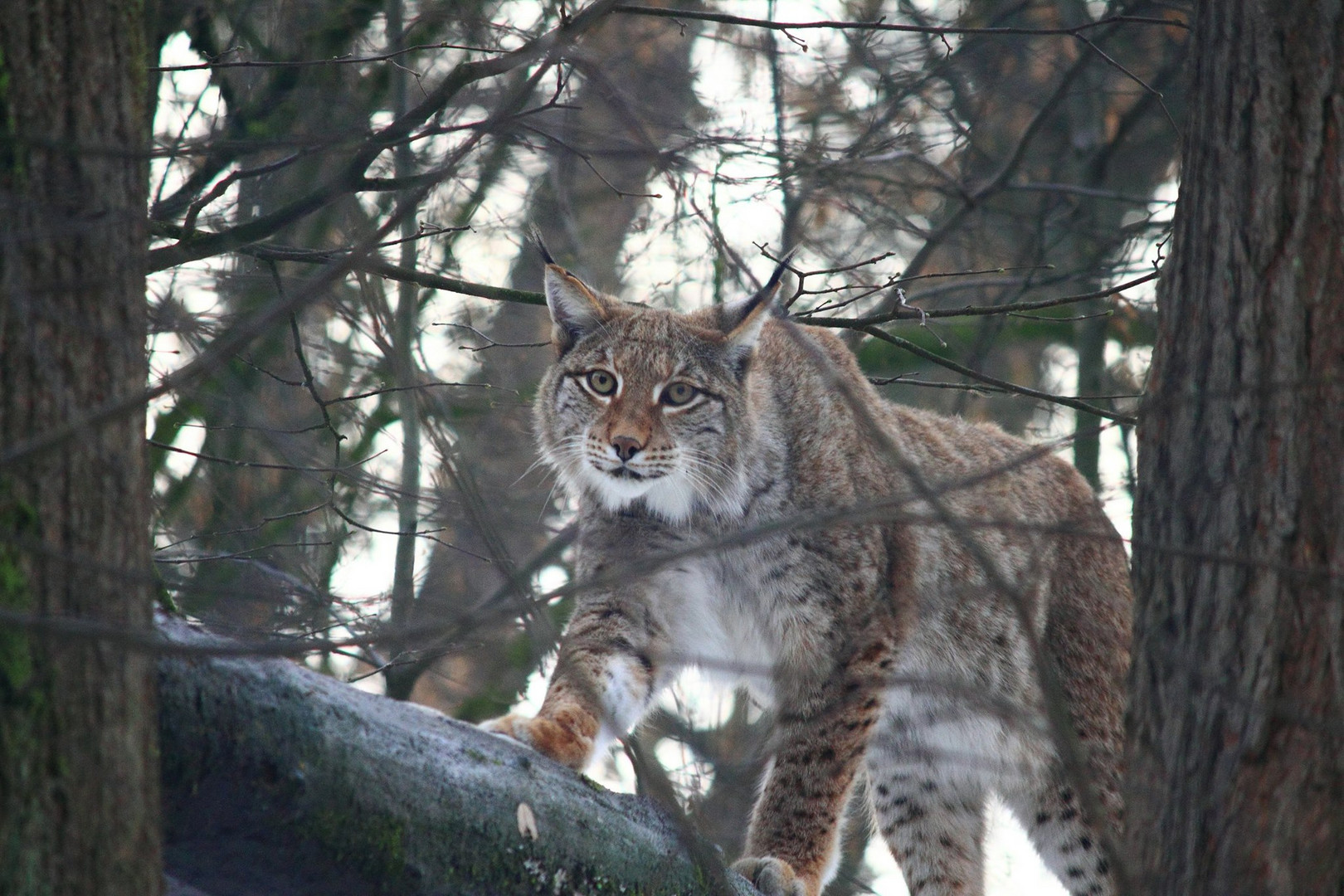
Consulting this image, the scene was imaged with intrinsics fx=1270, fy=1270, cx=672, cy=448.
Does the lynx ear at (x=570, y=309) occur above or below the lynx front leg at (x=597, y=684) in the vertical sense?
above

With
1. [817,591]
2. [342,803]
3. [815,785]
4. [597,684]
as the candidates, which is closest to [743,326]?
[817,591]

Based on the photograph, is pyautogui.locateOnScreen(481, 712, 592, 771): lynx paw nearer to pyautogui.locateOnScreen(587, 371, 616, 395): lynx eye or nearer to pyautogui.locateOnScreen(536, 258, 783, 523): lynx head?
pyautogui.locateOnScreen(536, 258, 783, 523): lynx head

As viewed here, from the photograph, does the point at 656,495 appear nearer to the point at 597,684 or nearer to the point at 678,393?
the point at 678,393

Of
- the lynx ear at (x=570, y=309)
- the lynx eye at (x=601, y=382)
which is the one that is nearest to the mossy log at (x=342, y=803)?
the lynx eye at (x=601, y=382)

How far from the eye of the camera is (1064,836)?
475 cm

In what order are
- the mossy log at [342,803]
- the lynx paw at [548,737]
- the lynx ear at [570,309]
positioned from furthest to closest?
the lynx ear at [570,309]
the lynx paw at [548,737]
the mossy log at [342,803]

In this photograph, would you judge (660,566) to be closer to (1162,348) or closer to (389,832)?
(389,832)

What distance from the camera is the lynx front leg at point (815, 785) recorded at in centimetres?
422

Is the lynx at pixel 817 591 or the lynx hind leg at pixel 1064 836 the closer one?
the lynx at pixel 817 591

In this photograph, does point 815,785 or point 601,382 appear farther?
point 601,382

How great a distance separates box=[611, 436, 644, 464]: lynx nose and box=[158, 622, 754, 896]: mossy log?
5.70ft

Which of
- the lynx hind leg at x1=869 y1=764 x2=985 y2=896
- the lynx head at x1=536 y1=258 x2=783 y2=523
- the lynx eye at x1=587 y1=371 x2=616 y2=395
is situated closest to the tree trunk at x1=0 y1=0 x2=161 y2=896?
the lynx head at x1=536 y1=258 x2=783 y2=523

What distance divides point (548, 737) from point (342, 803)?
1248 millimetres

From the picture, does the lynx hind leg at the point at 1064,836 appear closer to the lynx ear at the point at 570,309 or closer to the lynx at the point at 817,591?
the lynx at the point at 817,591
